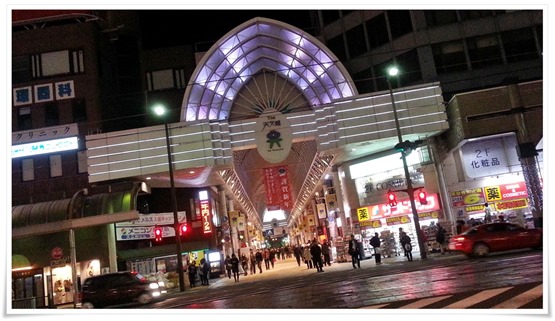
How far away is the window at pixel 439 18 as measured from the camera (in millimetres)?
32781

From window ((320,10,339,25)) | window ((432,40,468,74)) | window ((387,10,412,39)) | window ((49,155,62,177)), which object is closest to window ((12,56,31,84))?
window ((49,155,62,177))

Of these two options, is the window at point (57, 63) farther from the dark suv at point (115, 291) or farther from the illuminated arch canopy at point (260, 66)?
the dark suv at point (115, 291)

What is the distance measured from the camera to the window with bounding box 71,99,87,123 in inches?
1348

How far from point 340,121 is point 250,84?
36.4ft

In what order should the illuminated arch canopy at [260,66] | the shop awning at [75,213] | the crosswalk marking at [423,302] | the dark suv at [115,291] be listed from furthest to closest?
the illuminated arch canopy at [260,66] < the shop awning at [75,213] < the dark suv at [115,291] < the crosswalk marking at [423,302]

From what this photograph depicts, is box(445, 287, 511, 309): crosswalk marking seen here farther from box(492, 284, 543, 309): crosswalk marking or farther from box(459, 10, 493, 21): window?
box(459, 10, 493, 21): window

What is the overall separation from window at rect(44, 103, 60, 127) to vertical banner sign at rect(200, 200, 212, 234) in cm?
1275

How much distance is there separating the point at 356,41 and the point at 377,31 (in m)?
2.00

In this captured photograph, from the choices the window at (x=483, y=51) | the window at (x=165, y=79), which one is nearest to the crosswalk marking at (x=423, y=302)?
the window at (x=483, y=51)

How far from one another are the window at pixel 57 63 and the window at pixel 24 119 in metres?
2.66

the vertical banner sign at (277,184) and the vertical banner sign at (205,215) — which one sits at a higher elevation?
the vertical banner sign at (277,184)

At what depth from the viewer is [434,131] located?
29.5m

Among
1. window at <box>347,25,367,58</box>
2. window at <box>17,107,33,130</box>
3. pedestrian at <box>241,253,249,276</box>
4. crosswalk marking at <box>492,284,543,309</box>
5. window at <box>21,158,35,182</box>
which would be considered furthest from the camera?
window at <box>347,25,367,58</box>

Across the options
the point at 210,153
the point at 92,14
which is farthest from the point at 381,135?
the point at 92,14
